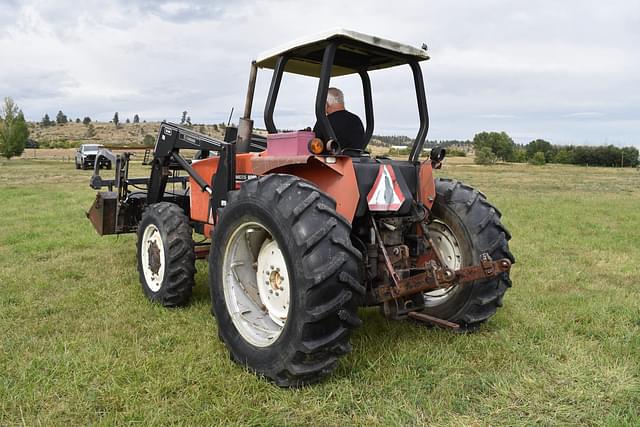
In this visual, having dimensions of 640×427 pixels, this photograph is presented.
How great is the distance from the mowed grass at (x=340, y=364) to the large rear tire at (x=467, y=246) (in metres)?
0.23

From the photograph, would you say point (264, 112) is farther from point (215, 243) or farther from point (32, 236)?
point (32, 236)

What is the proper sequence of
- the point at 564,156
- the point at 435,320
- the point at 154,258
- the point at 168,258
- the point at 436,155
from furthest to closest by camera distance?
the point at 564,156 < the point at 154,258 < the point at 168,258 < the point at 436,155 < the point at 435,320

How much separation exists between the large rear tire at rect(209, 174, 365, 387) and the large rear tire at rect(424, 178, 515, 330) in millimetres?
1517

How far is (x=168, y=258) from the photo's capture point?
211 inches

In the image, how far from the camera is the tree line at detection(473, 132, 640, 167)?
6294cm

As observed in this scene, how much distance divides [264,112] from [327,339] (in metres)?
2.12

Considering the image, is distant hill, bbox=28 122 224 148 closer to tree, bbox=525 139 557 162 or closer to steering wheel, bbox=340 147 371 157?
tree, bbox=525 139 557 162

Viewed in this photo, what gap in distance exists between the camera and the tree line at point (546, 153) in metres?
62.9

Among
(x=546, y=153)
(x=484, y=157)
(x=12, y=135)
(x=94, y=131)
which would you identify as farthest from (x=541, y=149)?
(x=94, y=131)

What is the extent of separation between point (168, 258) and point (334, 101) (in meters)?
2.37

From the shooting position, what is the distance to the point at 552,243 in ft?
30.5

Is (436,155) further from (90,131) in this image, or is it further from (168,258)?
(90,131)

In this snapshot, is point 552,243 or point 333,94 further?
point 552,243

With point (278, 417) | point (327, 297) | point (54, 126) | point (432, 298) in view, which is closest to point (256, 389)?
point (278, 417)
